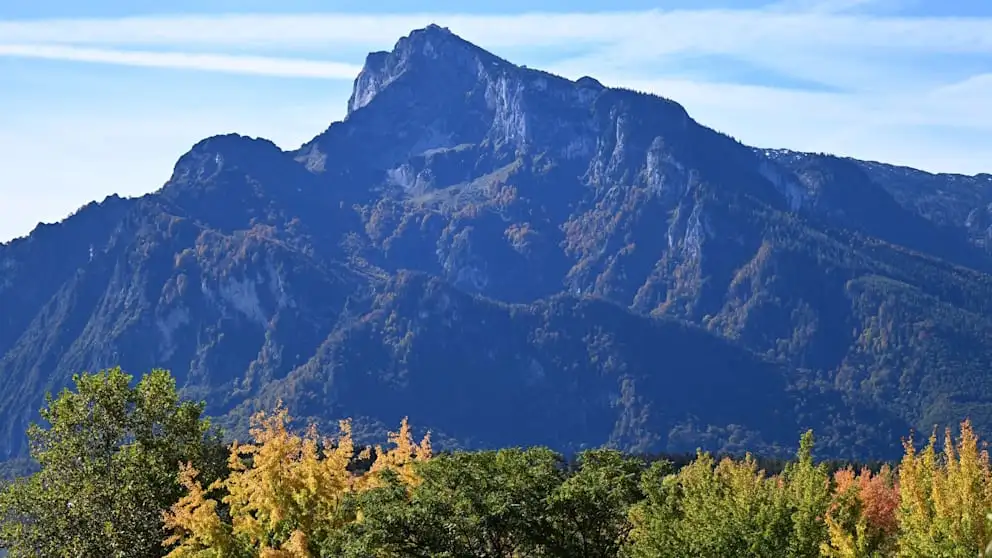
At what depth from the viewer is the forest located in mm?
43844

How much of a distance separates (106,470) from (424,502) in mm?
19647

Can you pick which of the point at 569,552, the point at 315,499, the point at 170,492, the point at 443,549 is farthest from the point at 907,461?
the point at 170,492

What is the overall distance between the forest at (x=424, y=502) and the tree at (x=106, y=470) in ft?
0.28

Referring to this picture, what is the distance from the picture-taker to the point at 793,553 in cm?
4325

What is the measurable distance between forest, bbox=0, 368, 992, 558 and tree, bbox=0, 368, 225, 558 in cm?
9

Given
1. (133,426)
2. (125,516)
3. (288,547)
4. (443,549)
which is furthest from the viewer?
(133,426)

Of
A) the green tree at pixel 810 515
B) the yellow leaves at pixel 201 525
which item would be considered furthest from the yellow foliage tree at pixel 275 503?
the green tree at pixel 810 515

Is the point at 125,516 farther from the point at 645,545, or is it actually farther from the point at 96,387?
the point at 645,545

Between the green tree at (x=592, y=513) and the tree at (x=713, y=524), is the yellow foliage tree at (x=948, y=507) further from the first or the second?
the green tree at (x=592, y=513)

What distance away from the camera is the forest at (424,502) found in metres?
43.8

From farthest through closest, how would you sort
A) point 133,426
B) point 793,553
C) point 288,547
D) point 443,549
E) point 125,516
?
1. point 133,426
2. point 125,516
3. point 443,549
4. point 288,547
5. point 793,553

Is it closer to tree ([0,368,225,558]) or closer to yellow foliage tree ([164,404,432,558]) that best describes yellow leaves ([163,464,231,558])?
yellow foliage tree ([164,404,432,558])

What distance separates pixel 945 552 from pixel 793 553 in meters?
6.51

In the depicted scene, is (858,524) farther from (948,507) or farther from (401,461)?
(401,461)
